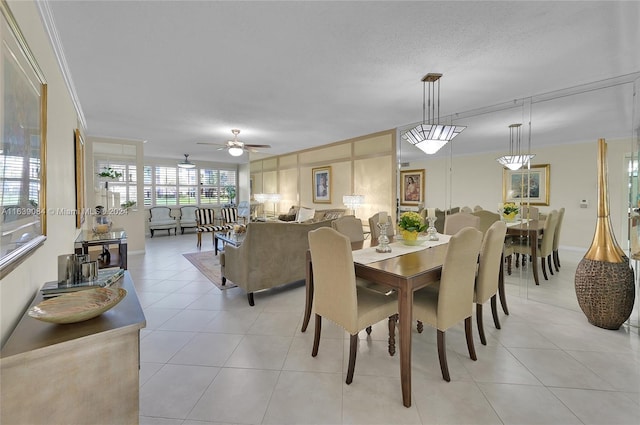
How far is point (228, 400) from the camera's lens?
169 centimetres

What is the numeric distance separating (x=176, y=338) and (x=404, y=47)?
3139 millimetres

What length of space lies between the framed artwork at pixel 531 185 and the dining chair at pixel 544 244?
8.9 inches

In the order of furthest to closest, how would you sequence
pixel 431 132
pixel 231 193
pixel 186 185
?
pixel 231 193 < pixel 186 185 < pixel 431 132

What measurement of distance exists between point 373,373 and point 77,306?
5.87 feet

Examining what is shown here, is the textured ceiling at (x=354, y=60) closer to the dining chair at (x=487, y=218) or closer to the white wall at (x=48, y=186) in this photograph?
the white wall at (x=48, y=186)

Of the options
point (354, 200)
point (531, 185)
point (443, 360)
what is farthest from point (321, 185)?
point (443, 360)

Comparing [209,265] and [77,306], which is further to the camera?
[209,265]

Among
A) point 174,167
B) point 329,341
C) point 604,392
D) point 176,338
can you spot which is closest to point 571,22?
point 604,392

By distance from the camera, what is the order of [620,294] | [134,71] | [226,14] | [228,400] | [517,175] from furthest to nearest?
[517,175] → [134,71] → [620,294] → [226,14] → [228,400]

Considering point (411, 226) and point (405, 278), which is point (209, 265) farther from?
point (405, 278)

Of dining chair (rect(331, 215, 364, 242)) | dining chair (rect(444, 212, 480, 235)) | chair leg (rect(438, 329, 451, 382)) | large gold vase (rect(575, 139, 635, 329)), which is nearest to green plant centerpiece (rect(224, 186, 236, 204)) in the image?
dining chair (rect(331, 215, 364, 242))

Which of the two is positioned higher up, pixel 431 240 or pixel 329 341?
pixel 431 240

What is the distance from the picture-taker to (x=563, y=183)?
326cm

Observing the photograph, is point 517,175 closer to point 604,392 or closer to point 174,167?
point 604,392
